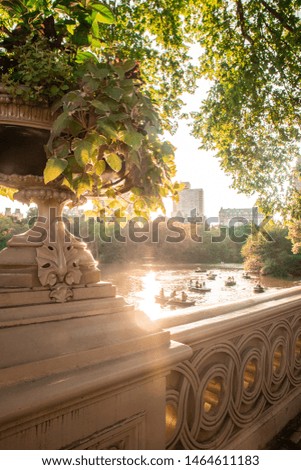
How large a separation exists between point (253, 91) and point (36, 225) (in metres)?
5.66

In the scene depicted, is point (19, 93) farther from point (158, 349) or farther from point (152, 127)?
point (158, 349)

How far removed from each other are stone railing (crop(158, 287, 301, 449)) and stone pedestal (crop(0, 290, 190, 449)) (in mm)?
238

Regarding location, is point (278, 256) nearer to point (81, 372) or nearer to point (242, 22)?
point (242, 22)

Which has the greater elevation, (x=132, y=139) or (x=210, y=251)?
(x=132, y=139)

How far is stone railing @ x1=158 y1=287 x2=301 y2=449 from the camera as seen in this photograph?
1.66m

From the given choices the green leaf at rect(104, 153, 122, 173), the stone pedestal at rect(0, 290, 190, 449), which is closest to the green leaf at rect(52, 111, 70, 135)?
the green leaf at rect(104, 153, 122, 173)

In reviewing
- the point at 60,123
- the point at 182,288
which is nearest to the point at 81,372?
the point at 60,123

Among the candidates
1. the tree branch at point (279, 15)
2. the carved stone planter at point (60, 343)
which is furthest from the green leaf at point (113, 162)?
the tree branch at point (279, 15)

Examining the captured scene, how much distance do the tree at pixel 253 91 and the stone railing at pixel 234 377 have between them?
180 inches

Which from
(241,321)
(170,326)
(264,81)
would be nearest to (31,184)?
(170,326)

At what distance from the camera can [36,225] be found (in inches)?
60.1

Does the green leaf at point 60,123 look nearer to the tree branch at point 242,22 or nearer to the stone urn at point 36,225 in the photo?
the stone urn at point 36,225

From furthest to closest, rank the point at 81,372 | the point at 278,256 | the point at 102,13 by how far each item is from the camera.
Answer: the point at 278,256
the point at 102,13
the point at 81,372

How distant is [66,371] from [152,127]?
43.8 inches
